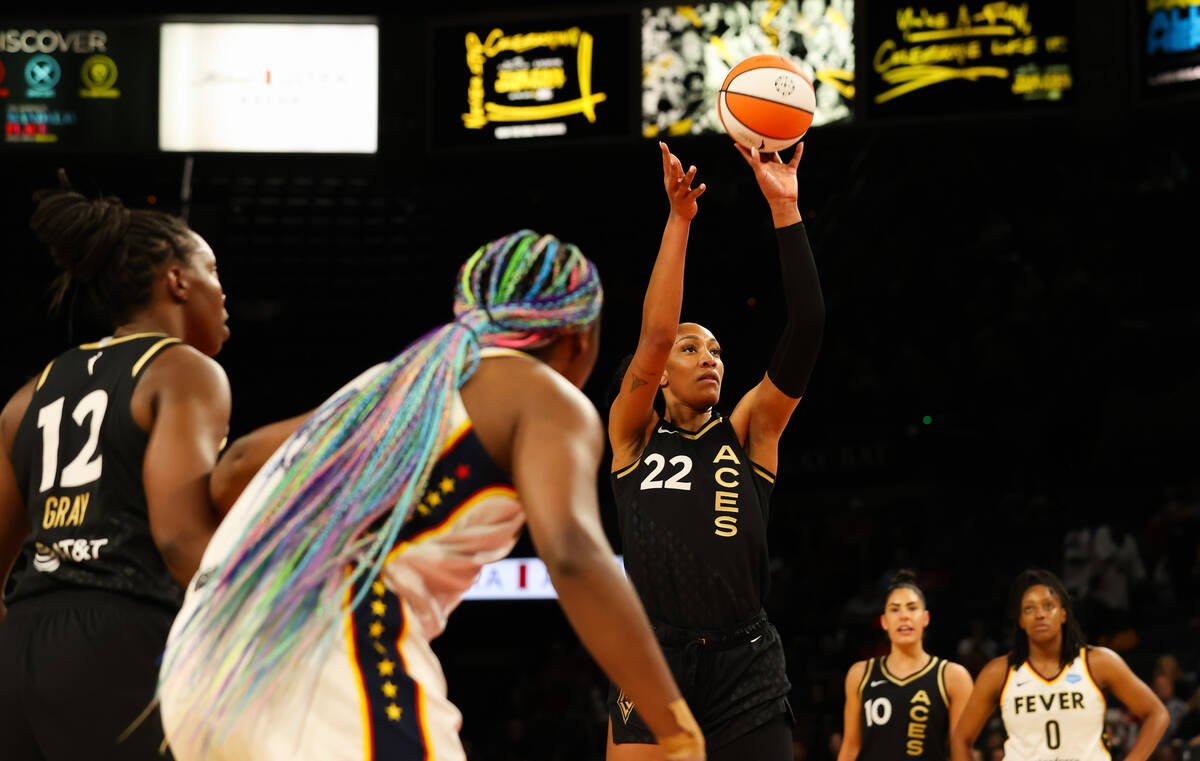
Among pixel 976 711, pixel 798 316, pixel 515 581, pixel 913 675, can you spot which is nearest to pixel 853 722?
pixel 913 675

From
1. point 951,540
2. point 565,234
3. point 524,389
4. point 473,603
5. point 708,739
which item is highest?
point 565,234

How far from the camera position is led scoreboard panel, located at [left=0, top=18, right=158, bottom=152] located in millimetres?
14258

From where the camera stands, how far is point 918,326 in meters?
18.0

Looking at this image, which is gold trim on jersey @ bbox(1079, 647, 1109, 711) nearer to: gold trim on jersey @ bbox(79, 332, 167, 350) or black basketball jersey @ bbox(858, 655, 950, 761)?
black basketball jersey @ bbox(858, 655, 950, 761)

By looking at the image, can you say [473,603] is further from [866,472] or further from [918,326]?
[918,326]

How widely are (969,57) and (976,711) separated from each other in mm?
7084

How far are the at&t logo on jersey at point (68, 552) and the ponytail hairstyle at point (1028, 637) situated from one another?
5414mm

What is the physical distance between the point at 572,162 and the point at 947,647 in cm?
650

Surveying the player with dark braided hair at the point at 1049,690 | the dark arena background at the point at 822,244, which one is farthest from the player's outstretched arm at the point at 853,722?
the dark arena background at the point at 822,244

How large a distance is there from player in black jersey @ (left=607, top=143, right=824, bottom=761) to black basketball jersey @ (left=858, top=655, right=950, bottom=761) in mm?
3116

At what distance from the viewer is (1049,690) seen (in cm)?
736

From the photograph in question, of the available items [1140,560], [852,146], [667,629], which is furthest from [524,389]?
[852,146]

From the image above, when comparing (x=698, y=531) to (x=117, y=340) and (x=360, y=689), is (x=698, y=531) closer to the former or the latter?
(x=117, y=340)

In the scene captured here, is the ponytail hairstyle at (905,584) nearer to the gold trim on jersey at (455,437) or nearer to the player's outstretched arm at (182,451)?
the player's outstretched arm at (182,451)
